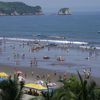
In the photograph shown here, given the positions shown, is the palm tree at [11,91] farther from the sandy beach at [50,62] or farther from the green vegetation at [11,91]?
the sandy beach at [50,62]

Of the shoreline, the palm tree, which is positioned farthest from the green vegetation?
the shoreline

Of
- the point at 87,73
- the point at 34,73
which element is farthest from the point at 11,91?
the point at 34,73

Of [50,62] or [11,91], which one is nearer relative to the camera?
[11,91]

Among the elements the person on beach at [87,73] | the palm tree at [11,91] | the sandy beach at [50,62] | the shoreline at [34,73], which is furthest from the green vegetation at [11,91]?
the person on beach at [87,73]

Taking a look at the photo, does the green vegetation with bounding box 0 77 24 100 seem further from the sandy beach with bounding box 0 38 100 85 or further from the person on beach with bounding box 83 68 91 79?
the person on beach with bounding box 83 68 91 79

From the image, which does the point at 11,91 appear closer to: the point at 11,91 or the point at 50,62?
the point at 11,91

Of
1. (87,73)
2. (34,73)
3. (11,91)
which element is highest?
(11,91)

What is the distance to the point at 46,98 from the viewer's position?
1470cm

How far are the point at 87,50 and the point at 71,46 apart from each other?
5.82 metres

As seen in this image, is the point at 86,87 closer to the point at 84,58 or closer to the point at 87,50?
the point at 84,58

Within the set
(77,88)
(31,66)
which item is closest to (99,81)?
(31,66)

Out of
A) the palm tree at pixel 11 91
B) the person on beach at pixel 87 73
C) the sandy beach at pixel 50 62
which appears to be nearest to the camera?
the palm tree at pixel 11 91

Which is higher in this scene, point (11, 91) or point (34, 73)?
point (11, 91)

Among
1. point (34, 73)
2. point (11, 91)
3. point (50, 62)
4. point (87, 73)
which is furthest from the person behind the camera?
point (50, 62)
